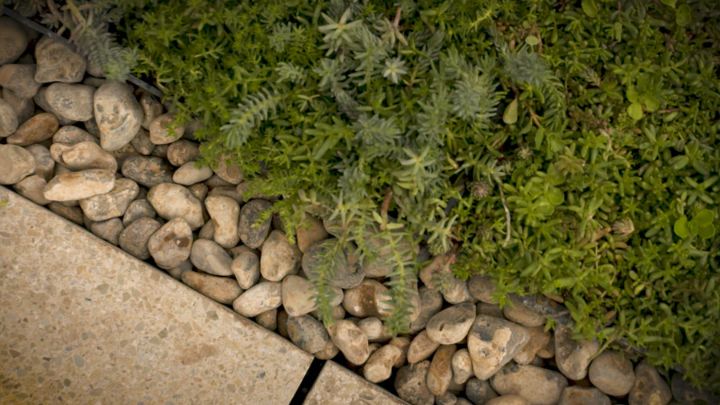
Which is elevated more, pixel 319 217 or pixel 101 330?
pixel 319 217

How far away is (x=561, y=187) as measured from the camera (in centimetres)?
273

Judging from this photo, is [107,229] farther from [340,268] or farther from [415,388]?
[415,388]

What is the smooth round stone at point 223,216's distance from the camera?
9.62 feet

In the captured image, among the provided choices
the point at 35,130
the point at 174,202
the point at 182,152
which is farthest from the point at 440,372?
the point at 35,130

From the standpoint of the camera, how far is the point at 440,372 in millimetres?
2908

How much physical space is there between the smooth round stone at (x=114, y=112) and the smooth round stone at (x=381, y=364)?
145 centimetres

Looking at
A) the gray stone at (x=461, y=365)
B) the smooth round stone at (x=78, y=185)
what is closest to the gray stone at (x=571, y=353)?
the gray stone at (x=461, y=365)

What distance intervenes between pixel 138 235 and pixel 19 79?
2.79ft

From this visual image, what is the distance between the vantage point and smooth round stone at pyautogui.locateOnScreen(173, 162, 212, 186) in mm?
2949

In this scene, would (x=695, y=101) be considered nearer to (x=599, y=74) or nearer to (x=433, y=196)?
(x=599, y=74)

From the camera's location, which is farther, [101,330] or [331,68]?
[101,330]

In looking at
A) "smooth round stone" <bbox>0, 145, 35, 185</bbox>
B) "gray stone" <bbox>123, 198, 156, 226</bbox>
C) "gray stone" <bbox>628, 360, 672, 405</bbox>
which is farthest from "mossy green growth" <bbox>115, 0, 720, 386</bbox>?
"smooth round stone" <bbox>0, 145, 35, 185</bbox>

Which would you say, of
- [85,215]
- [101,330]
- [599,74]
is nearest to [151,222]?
[85,215]

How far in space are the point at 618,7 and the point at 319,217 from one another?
1.54 metres
